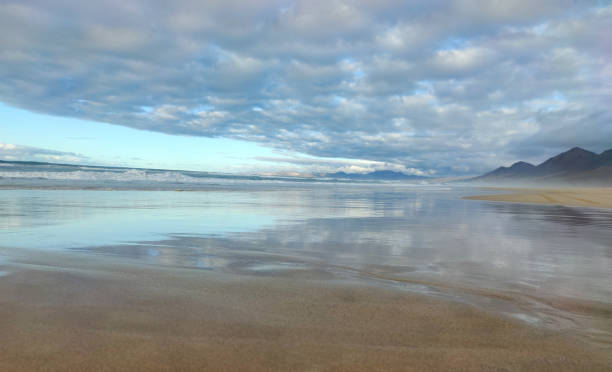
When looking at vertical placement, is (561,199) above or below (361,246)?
above

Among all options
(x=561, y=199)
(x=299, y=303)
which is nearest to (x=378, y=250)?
(x=299, y=303)

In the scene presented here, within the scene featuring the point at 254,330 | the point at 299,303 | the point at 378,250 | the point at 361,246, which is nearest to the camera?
the point at 254,330

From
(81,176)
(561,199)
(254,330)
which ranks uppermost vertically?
(81,176)

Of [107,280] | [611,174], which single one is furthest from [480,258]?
[611,174]

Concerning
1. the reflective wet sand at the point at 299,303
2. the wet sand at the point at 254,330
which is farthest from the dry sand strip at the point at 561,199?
the wet sand at the point at 254,330

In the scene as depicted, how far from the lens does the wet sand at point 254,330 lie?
255 centimetres

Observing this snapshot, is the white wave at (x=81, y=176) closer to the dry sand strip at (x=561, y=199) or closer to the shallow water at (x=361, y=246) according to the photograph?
the dry sand strip at (x=561, y=199)

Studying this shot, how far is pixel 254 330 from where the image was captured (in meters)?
3.03

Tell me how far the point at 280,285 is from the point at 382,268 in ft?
5.57

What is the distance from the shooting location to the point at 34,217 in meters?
10.0

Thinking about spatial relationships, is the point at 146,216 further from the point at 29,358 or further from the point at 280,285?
the point at 29,358

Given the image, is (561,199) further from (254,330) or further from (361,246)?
(254,330)

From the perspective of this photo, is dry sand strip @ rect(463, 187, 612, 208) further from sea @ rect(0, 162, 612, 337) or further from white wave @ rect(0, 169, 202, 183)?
white wave @ rect(0, 169, 202, 183)

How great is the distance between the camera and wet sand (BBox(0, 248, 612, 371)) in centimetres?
255
